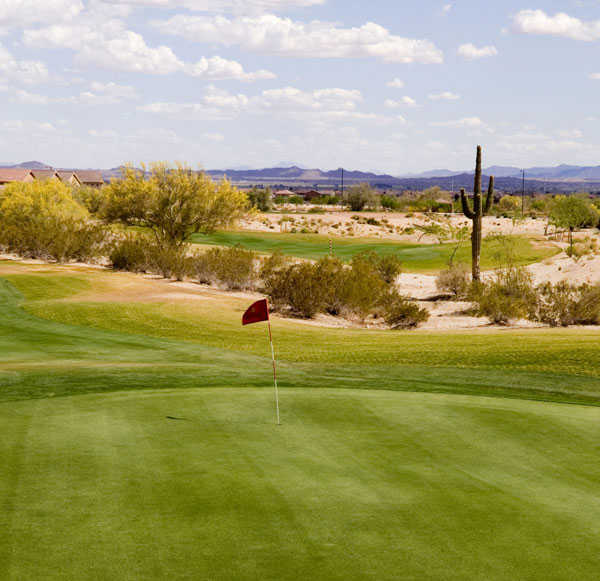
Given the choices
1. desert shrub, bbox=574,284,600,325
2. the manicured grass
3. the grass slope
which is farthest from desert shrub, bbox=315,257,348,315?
the manicured grass

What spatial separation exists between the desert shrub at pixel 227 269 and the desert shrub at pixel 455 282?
9607 mm

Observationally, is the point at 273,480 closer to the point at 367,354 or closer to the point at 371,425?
the point at 371,425

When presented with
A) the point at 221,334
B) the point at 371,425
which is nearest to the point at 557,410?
the point at 371,425

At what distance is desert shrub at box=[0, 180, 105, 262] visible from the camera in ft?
144

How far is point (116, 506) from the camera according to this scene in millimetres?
5840

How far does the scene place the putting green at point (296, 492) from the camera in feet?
16.4

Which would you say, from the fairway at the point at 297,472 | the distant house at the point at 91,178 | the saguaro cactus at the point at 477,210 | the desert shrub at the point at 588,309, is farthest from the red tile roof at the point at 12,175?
the fairway at the point at 297,472

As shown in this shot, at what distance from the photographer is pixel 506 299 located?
28.6 meters

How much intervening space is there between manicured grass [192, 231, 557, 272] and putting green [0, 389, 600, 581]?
44.3m

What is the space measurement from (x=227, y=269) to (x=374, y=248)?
1194 inches

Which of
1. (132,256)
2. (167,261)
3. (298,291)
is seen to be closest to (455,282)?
(298,291)

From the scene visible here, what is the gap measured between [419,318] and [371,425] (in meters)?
19.8

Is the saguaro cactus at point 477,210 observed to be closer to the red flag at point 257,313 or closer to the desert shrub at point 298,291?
the desert shrub at point 298,291

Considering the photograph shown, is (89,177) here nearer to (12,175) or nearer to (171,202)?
(12,175)
